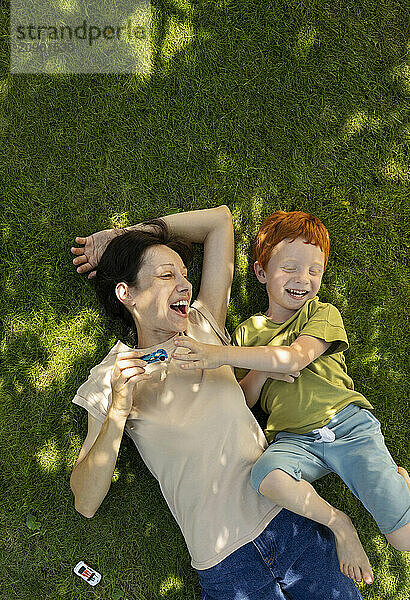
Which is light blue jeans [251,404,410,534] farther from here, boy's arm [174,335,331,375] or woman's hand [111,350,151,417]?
woman's hand [111,350,151,417]

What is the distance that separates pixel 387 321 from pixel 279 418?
4.56ft

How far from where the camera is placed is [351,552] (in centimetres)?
384

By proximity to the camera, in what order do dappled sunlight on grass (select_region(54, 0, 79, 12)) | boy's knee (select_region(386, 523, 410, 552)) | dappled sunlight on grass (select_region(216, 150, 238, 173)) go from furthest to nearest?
dappled sunlight on grass (select_region(216, 150, 238, 173)) → dappled sunlight on grass (select_region(54, 0, 79, 12)) → boy's knee (select_region(386, 523, 410, 552))

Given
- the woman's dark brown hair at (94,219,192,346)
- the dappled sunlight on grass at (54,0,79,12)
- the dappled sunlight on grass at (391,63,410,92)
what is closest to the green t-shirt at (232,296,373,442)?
the woman's dark brown hair at (94,219,192,346)

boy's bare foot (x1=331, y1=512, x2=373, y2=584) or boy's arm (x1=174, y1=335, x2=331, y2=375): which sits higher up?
boy's arm (x1=174, y1=335, x2=331, y2=375)

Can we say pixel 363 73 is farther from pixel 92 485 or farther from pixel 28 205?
pixel 92 485

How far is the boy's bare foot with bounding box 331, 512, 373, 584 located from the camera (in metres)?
3.84

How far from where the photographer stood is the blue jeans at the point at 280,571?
3844 mm

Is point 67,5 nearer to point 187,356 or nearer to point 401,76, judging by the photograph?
point 401,76

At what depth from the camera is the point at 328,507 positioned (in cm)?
386

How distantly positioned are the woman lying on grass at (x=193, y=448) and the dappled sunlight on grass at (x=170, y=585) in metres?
0.61

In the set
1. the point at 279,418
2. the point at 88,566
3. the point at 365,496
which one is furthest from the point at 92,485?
the point at 365,496

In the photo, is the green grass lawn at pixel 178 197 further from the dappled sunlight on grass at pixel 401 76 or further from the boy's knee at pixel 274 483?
the boy's knee at pixel 274 483

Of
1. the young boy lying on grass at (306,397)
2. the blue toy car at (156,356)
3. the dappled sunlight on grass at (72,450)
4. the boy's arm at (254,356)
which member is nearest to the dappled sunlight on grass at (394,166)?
the young boy lying on grass at (306,397)
